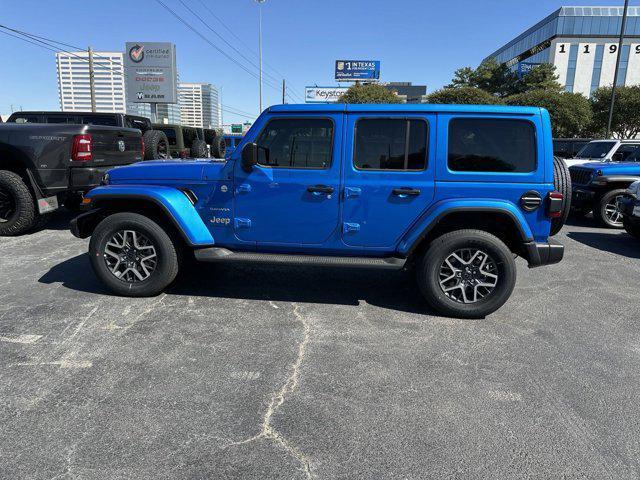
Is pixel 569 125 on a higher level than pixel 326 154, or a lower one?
higher

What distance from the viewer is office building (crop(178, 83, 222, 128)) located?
11275 cm

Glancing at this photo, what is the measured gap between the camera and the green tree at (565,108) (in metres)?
32.6

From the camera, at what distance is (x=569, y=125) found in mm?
33219

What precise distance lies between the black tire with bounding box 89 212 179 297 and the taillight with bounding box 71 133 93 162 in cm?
289

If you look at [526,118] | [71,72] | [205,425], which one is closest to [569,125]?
[526,118]

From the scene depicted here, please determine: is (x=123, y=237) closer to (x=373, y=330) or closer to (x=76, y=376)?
(x=76, y=376)

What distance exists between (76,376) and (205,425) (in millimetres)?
1120

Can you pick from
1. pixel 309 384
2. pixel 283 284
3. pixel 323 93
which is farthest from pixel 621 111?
pixel 323 93

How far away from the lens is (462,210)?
3.96 meters

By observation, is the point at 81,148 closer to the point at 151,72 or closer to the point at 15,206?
the point at 15,206

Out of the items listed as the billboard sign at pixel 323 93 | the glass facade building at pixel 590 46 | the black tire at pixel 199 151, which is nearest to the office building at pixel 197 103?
the billboard sign at pixel 323 93

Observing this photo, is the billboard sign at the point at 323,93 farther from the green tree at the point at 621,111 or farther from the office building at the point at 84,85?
the green tree at the point at 621,111

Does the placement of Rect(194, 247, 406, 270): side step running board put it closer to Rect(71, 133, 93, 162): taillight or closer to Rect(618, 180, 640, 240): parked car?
Rect(71, 133, 93, 162): taillight

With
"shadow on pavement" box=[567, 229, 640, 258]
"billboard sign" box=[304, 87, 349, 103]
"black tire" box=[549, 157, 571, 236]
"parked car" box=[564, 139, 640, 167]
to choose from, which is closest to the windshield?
"parked car" box=[564, 139, 640, 167]
